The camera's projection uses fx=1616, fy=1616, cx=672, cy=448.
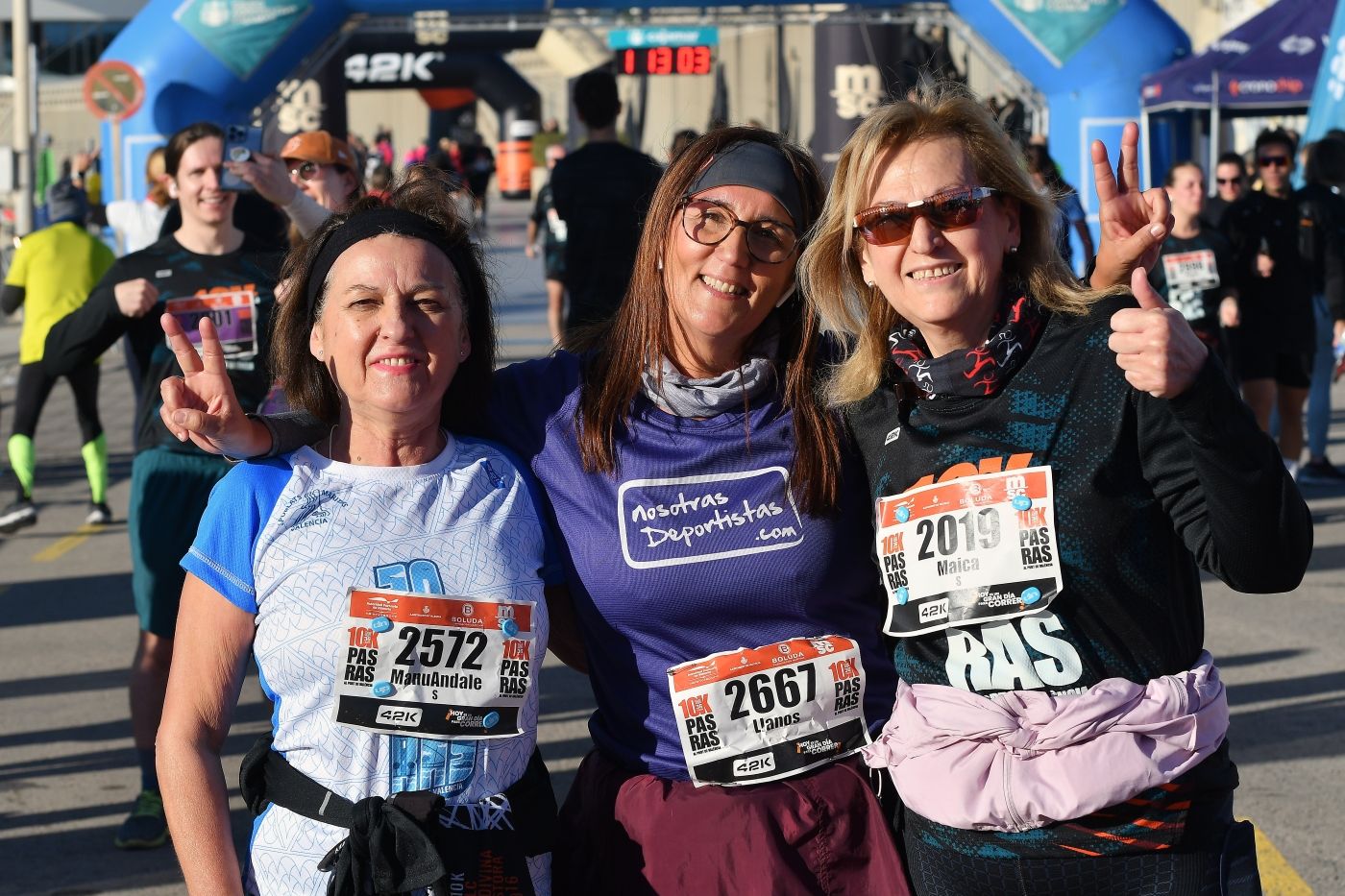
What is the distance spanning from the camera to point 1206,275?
882cm

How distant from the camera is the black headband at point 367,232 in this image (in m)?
2.48

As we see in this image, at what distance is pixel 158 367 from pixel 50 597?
3.64m

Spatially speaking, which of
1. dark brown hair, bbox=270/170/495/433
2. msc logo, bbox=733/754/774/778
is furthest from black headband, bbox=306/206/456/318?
msc logo, bbox=733/754/774/778

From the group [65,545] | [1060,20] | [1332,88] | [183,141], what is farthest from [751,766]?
[1060,20]

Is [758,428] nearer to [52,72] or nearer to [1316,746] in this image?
[1316,746]

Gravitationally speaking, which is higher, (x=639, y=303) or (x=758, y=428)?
(x=639, y=303)

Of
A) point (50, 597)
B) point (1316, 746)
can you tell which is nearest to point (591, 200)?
point (50, 597)

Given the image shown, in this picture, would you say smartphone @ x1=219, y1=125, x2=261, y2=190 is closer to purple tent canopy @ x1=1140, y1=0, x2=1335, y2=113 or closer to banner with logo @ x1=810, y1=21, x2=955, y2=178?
purple tent canopy @ x1=1140, y1=0, x2=1335, y2=113

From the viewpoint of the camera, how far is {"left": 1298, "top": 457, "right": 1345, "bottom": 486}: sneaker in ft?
31.9

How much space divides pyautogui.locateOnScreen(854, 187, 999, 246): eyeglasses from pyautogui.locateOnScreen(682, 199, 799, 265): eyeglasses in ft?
0.76

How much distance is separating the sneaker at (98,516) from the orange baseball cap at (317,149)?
4.43 meters

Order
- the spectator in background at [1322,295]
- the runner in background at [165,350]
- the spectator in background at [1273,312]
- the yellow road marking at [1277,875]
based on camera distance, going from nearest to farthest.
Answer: the yellow road marking at [1277,875] → the runner in background at [165,350] → the spectator in background at [1273,312] → the spectator in background at [1322,295]

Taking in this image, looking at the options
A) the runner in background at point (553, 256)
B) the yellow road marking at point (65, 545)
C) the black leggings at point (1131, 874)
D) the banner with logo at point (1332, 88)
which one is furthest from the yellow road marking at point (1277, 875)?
the banner with logo at point (1332, 88)

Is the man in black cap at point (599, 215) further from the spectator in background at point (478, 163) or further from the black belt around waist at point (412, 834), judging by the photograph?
the spectator in background at point (478, 163)
